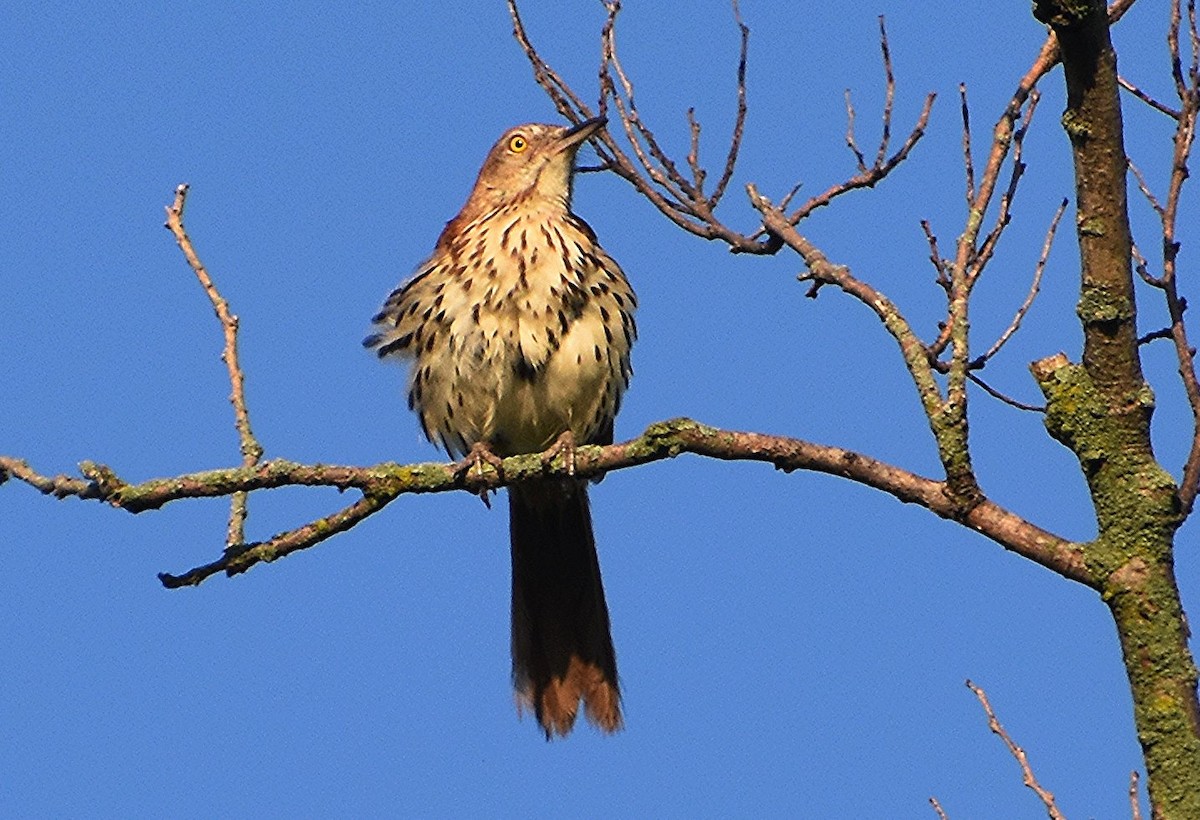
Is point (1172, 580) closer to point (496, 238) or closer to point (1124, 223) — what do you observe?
point (1124, 223)

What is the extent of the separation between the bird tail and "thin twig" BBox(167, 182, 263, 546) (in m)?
1.96

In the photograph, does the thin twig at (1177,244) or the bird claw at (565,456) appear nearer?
the thin twig at (1177,244)

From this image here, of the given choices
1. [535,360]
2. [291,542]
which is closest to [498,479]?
[291,542]

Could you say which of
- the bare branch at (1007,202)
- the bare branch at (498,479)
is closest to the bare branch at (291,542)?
the bare branch at (498,479)

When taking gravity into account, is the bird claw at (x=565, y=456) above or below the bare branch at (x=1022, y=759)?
above

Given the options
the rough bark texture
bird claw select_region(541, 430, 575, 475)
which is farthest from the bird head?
the rough bark texture

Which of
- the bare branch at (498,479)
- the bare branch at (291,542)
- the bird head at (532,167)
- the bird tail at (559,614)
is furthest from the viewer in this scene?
the bird head at (532,167)

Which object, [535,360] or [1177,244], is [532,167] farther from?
[1177,244]

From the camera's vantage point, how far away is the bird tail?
18.5 feet

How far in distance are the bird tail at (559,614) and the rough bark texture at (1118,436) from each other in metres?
2.95

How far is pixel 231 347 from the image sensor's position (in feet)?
12.3

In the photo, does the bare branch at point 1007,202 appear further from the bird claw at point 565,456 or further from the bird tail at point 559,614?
the bird tail at point 559,614

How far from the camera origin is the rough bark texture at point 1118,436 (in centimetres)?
252

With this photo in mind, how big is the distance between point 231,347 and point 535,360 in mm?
1606
